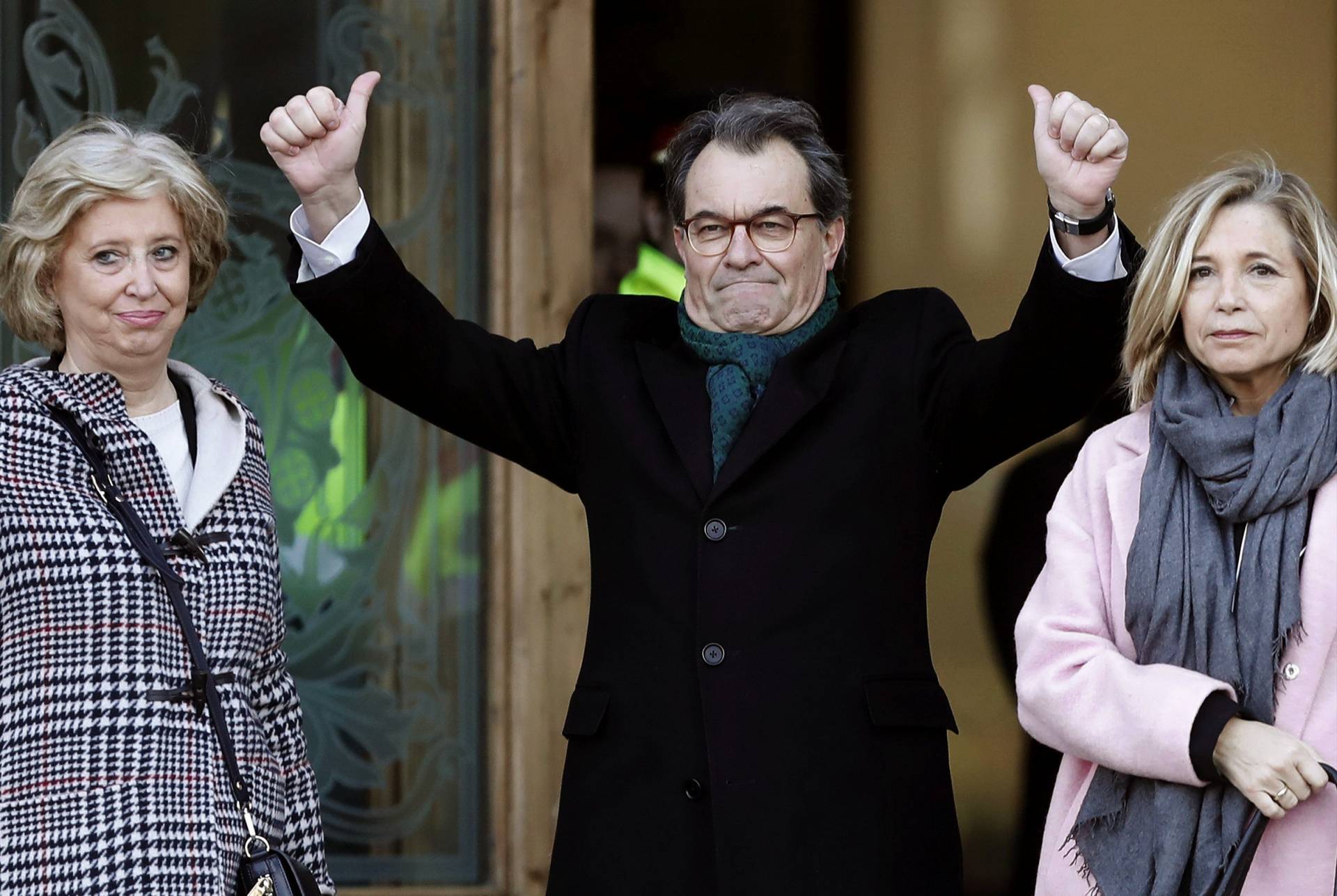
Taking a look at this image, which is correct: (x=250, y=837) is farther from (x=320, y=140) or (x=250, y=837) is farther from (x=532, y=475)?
(x=532, y=475)

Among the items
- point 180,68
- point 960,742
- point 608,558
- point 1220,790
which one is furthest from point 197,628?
point 960,742

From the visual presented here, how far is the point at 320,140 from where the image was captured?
2.93 m

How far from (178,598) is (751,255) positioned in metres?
1.07

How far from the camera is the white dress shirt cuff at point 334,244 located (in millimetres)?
3006

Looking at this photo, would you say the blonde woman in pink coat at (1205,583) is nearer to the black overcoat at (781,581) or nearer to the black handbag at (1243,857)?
the black handbag at (1243,857)

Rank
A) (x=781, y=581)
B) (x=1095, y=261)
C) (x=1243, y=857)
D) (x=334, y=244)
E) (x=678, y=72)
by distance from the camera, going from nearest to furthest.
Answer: (x=1243, y=857), (x=1095, y=261), (x=781, y=581), (x=334, y=244), (x=678, y=72)

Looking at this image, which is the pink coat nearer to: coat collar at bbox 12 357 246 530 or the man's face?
the man's face

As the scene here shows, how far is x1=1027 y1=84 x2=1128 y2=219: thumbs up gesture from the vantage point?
2.67 meters

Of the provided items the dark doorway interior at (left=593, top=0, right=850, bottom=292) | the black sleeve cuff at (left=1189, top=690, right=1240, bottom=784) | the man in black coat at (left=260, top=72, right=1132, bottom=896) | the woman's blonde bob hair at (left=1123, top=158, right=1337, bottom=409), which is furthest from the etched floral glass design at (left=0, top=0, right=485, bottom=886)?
the black sleeve cuff at (left=1189, top=690, right=1240, bottom=784)

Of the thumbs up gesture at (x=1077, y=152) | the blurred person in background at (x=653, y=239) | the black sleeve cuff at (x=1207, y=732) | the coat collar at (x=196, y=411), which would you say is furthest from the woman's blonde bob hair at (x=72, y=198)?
the blurred person in background at (x=653, y=239)

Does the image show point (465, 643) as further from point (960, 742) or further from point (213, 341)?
point (960, 742)

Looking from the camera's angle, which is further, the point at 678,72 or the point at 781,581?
the point at 678,72

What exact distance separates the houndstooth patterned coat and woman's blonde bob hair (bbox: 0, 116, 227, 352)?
4.8 inches

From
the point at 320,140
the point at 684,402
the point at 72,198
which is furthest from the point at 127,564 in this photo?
the point at 684,402
